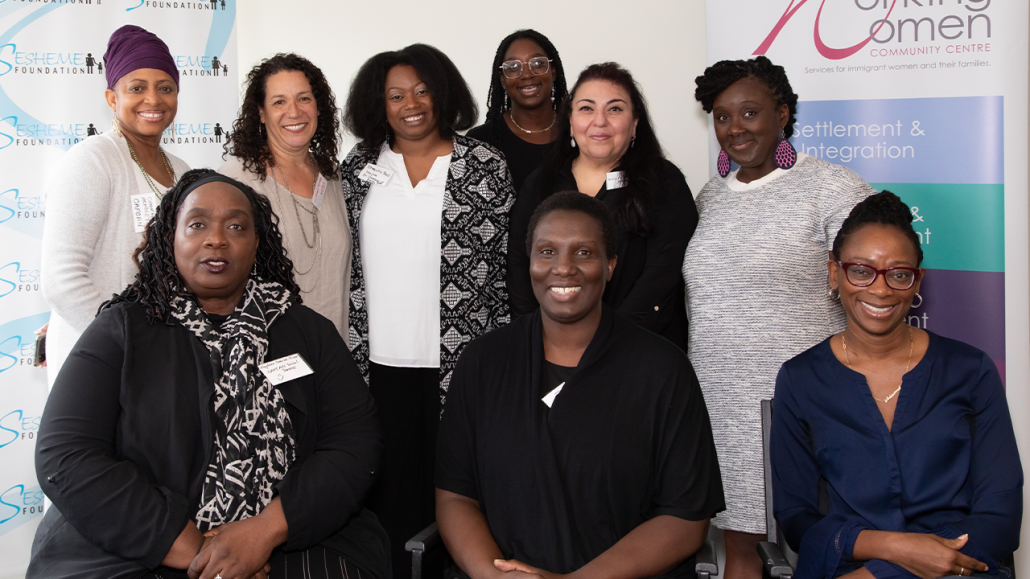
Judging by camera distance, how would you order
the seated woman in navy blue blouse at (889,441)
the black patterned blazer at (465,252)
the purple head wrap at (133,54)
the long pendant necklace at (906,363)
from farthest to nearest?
the black patterned blazer at (465,252)
the purple head wrap at (133,54)
the long pendant necklace at (906,363)
the seated woman in navy blue blouse at (889,441)

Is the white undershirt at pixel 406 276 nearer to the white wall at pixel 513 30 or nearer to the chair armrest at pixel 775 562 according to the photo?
the chair armrest at pixel 775 562

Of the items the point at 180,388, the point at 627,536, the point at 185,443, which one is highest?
the point at 180,388

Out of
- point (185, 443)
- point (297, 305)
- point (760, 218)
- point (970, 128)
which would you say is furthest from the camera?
point (970, 128)

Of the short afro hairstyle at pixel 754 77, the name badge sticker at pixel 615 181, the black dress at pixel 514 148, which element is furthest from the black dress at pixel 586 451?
the black dress at pixel 514 148

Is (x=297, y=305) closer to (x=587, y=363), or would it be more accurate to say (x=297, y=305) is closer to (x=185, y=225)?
(x=185, y=225)

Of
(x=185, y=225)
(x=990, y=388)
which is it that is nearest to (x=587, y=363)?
(x=990, y=388)

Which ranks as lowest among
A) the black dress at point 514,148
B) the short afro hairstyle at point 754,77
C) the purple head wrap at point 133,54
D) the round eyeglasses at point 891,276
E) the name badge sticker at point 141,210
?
the round eyeglasses at point 891,276

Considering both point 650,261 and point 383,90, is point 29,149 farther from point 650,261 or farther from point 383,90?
point 650,261

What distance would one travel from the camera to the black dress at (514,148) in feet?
10.9

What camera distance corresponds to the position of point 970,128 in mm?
3311

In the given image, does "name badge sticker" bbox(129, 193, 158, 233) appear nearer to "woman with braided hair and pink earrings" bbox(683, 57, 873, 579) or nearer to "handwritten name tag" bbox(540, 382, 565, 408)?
"handwritten name tag" bbox(540, 382, 565, 408)

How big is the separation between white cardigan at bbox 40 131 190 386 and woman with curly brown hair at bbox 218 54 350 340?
1.26 ft

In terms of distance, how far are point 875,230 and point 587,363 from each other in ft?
2.82

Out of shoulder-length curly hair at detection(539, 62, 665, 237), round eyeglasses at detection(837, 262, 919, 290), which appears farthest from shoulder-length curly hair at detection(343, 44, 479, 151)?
round eyeglasses at detection(837, 262, 919, 290)
